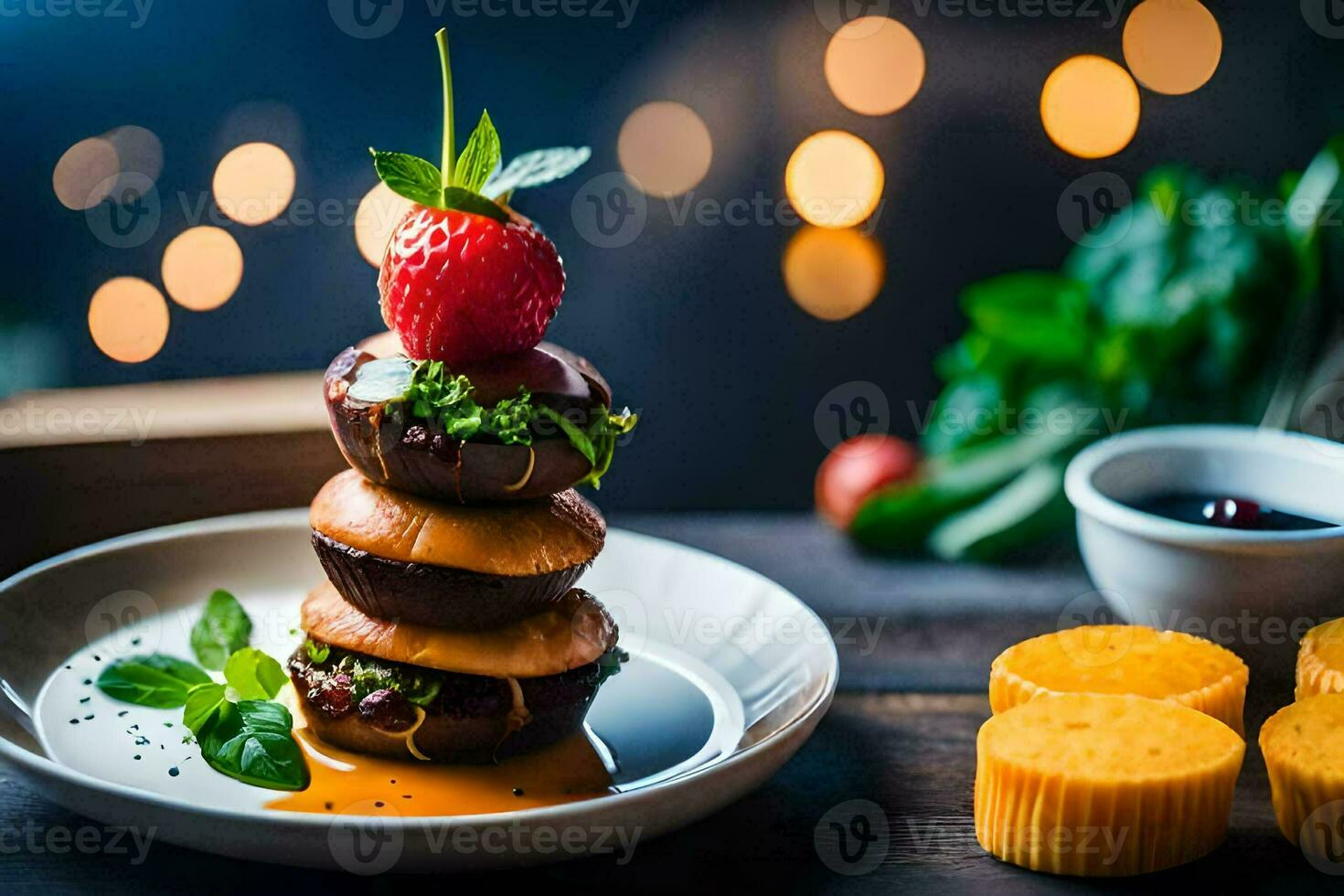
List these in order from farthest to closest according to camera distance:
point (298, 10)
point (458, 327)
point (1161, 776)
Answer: point (298, 10) → point (458, 327) → point (1161, 776)

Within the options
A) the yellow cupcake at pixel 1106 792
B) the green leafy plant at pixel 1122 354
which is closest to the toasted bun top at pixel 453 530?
the yellow cupcake at pixel 1106 792

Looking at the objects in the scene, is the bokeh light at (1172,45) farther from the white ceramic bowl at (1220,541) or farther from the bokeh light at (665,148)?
the white ceramic bowl at (1220,541)

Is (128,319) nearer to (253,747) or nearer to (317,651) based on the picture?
(317,651)

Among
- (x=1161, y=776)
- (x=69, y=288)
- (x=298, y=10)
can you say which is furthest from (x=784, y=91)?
(x=1161, y=776)

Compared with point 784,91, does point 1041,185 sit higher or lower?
lower

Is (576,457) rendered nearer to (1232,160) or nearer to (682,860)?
(682,860)

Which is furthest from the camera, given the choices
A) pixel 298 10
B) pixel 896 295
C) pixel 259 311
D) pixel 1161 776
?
pixel 896 295

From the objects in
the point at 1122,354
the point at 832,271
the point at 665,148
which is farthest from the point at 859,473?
the point at 665,148
